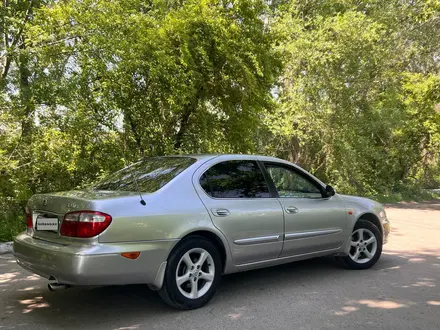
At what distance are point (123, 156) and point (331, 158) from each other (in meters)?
11.0

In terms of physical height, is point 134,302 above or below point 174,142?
below

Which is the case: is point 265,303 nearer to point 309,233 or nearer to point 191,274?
point 191,274

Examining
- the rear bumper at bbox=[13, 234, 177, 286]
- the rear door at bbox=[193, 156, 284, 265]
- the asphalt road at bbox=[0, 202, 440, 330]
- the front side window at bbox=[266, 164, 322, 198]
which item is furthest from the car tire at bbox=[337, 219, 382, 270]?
the rear bumper at bbox=[13, 234, 177, 286]

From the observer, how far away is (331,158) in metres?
17.5

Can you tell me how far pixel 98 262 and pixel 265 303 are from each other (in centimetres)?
186

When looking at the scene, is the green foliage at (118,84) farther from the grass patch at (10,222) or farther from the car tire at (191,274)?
the car tire at (191,274)

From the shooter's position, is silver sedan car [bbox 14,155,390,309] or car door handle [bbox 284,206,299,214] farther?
car door handle [bbox 284,206,299,214]

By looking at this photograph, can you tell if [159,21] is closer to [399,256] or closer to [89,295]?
[89,295]

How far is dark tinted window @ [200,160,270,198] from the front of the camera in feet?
15.5

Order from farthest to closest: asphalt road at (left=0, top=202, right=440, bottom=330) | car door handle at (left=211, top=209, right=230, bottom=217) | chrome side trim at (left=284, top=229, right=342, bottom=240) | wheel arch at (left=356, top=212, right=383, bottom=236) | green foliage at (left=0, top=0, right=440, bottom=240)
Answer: green foliage at (left=0, top=0, right=440, bottom=240) < wheel arch at (left=356, top=212, right=383, bottom=236) < chrome side trim at (left=284, top=229, right=342, bottom=240) < car door handle at (left=211, top=209, right=230, bottom=217) < asphalt road at (left=0, top=202, right=440, bottom=330)

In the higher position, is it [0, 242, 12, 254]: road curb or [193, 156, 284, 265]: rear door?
[193, 156, 284, 265]: rear door

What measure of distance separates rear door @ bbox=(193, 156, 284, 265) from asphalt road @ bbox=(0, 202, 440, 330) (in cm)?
55

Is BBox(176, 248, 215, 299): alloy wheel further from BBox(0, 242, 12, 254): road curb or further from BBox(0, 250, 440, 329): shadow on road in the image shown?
BBox(0, 242, 12, 254): road curb

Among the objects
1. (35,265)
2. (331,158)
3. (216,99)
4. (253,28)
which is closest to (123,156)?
(216,99)
